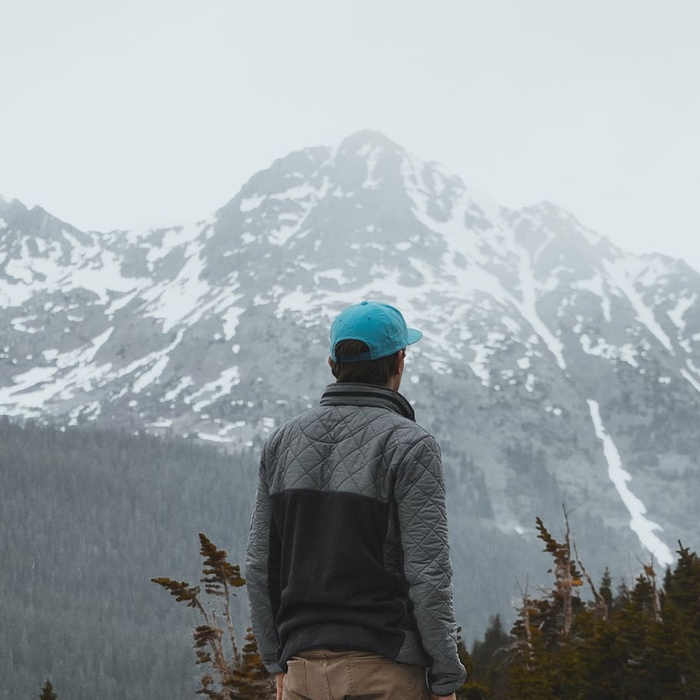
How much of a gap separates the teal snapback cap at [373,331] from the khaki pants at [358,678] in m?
1.54

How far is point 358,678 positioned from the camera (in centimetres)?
452

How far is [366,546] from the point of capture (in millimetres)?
4605

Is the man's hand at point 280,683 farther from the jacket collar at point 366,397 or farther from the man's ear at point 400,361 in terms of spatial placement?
the man's ear at point 400,361

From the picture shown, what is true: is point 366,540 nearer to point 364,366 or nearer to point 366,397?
point 366,397

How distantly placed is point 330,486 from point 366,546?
36 cm

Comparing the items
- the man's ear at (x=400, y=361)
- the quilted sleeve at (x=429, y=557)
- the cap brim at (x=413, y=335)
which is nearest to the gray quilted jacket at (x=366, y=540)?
the quilted sleeve at (x=429, y=557)

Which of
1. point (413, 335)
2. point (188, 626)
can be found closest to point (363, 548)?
point (413, 335)

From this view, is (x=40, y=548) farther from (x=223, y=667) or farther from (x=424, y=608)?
(x=424, y=608)

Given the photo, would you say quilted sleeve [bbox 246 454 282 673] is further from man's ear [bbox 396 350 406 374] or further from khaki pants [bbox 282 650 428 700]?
man's ear [bbox 396 350 406 374]

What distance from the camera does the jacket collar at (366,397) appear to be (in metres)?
4.93

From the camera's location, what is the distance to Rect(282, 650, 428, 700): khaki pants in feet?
14.8

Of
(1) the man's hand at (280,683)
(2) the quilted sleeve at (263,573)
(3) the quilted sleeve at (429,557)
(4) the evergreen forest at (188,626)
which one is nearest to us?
(3) the quilted sleeve at (429,557)

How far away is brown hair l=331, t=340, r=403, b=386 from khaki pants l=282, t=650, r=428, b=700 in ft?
4.65

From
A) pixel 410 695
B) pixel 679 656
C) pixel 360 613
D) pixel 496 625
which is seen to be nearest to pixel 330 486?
pixel 360 613
